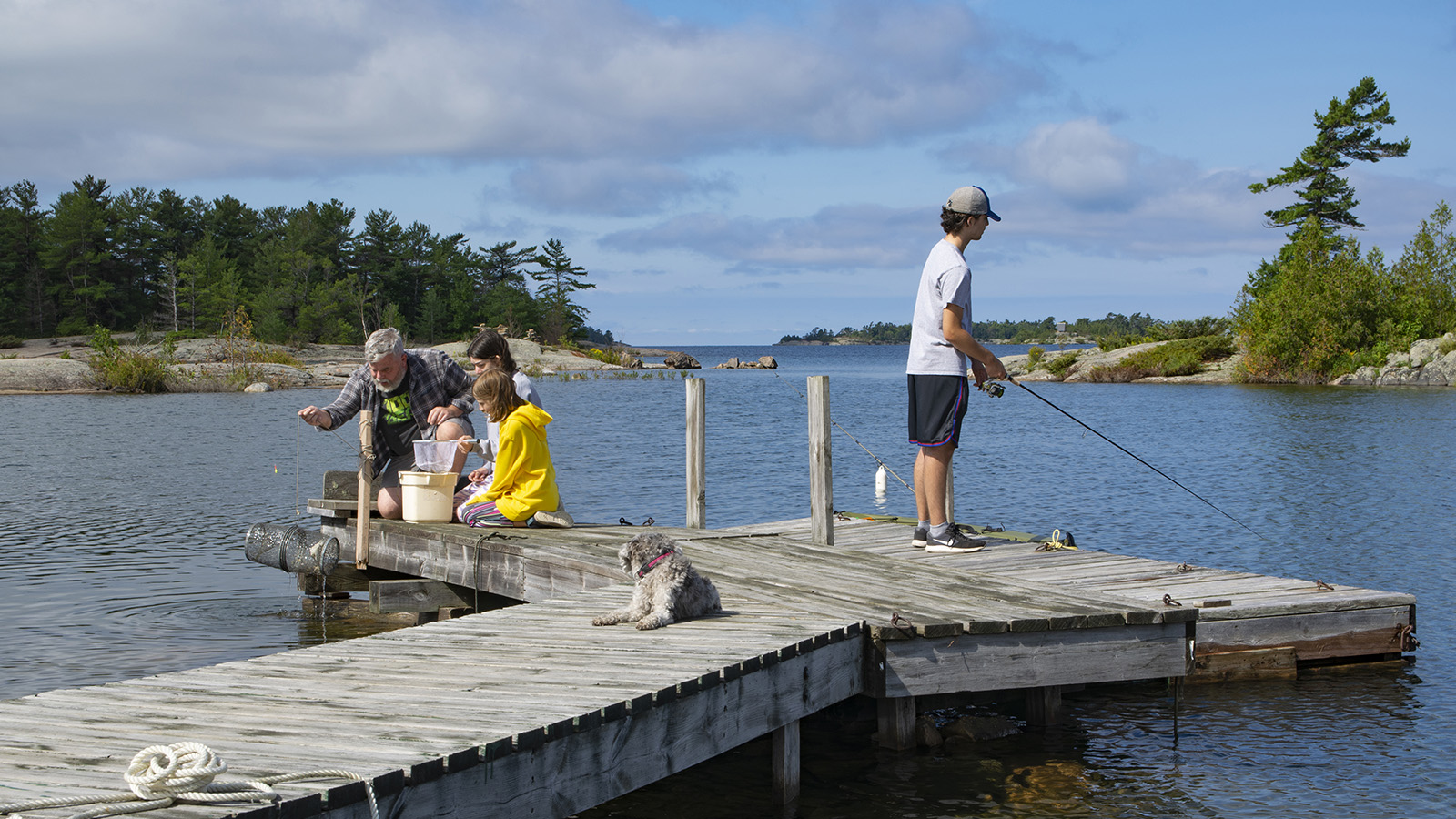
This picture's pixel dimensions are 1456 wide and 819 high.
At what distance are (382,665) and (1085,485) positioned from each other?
54.5 feet

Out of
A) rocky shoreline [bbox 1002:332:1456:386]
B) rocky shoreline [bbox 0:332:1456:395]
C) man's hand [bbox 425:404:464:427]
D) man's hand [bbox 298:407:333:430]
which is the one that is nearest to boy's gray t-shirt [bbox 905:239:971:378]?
man's hand [bbox 425:404:464:427]

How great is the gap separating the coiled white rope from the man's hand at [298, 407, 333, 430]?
529cm

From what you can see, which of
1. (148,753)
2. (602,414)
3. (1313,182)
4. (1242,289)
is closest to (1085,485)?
(148,753)

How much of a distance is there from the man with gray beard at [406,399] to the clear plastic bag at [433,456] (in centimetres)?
6

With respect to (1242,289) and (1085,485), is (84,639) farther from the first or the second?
(1242,289)

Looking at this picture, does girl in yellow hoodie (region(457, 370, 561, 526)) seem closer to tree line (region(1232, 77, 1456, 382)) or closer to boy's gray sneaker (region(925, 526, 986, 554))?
boy's gray sneaker (region(925, 526, 986, 554))

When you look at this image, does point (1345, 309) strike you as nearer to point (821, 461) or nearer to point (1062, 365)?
point (1062, 365)

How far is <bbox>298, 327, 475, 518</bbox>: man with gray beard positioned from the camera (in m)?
8.98

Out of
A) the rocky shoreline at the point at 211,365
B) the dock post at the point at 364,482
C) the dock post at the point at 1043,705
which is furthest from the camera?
the rocky shoreline at the point at 211,365

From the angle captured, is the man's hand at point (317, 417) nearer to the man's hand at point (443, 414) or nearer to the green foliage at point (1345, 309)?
the man's hand at point (443, 414)

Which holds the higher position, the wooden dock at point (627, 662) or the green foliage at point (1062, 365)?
the green foliage at point (1062, 365)

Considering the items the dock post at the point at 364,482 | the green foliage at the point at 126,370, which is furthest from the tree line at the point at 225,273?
the dock post at the point at 364,482

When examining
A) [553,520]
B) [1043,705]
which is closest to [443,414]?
[553,520]

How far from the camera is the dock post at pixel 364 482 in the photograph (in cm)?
895
